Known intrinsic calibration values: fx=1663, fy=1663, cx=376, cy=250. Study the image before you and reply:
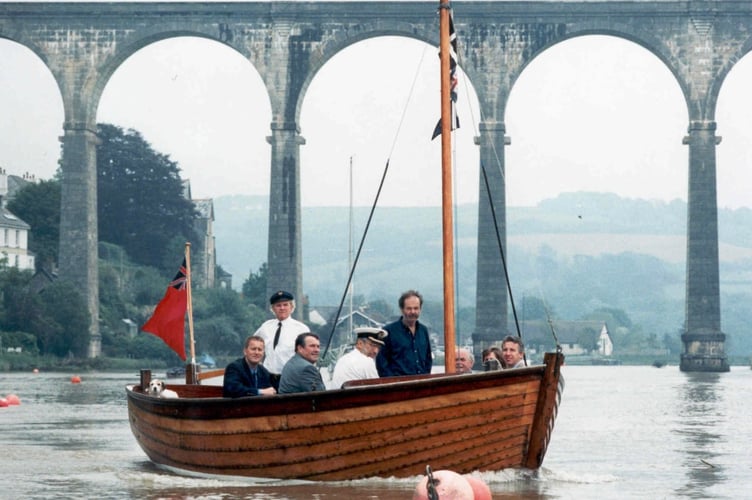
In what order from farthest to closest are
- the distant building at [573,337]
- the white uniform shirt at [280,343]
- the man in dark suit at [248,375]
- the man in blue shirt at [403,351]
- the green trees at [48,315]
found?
1. the distant building at [573,337]
2. the green trees at [48,315]
3. the white uniform shirt at [280,343]
4. the man in blue shirt at [403,351]
5. the man in dark suit at [248,375]

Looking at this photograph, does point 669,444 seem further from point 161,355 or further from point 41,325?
point 161,355

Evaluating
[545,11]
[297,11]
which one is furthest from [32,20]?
[545,11]

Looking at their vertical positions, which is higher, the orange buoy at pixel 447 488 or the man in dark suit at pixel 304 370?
the man in dark suit at pixel 304 370

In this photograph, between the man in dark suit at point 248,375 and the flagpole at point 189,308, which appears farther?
the flagpole at point 189,308

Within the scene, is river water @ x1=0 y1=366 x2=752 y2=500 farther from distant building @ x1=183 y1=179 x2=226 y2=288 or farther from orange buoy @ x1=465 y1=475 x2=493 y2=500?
distant building @ x1=183 y1=179 x2=226 y2=288

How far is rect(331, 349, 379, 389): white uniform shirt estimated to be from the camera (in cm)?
1766

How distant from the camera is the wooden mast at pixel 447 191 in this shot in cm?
1816

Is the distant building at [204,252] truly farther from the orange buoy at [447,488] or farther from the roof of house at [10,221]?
the orange buoy at [447,488]

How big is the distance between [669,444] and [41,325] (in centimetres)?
4844

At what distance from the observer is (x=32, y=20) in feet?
220

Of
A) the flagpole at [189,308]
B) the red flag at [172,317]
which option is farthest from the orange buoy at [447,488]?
the red flag at [172,317]

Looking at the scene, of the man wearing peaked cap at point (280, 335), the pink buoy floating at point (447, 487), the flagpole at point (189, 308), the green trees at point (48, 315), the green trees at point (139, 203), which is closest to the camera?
the pink buoy floating at point (447, 487)

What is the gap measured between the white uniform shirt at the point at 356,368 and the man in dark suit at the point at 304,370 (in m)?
0.33

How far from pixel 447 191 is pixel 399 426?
3178 millimetres
